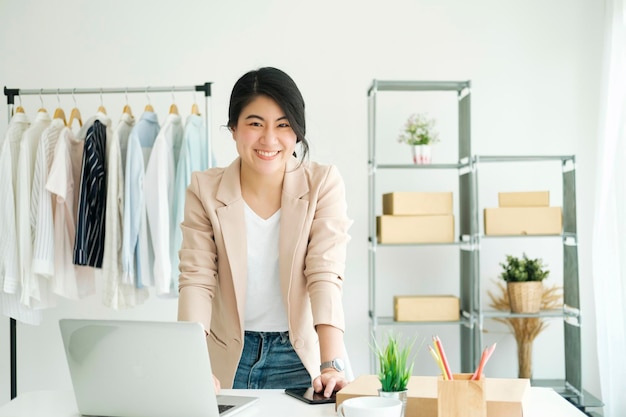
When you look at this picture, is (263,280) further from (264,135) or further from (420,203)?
(420,203)

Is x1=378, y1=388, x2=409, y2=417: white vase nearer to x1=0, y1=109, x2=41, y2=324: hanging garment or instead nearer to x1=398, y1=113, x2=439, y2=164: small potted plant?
x1=0, y1=109, x2=41, y2=324: hanging garment

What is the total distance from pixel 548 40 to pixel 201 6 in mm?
1909

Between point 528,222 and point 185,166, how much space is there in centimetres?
169

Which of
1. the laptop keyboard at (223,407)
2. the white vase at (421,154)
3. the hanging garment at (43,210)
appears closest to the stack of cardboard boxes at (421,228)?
the white vase at (421,154)

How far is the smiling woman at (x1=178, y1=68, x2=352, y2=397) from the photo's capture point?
2117 mm

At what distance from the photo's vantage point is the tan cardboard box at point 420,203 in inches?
153

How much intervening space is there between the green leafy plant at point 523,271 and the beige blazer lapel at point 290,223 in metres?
2.03

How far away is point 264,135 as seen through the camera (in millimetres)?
2121

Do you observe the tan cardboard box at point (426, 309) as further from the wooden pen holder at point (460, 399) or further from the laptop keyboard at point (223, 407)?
the wooden pen holder at point (460, 399)

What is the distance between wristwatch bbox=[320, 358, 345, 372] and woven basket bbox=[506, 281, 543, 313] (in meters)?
2.12

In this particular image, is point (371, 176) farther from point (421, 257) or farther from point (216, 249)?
point (216, 249)

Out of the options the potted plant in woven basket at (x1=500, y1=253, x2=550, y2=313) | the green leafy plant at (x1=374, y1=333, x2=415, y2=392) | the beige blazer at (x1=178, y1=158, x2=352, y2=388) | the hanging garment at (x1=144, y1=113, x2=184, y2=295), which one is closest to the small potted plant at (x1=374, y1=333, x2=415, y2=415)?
the green leafy plant at (x1=374, y1=333, x2=415, y2=392)

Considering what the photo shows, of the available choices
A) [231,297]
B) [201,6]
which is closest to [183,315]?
[231,297]

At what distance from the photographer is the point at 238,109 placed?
7.13 ft
